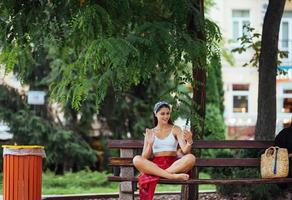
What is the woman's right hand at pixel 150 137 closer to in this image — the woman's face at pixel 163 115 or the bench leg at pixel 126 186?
Answer: the woman's face at pixel 163 115

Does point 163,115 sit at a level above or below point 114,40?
below

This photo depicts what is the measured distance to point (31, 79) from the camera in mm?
23188

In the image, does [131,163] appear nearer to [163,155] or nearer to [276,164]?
[163,155]

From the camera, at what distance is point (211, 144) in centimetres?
1003

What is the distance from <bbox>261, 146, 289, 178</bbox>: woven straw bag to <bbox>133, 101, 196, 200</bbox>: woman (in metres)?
1.14

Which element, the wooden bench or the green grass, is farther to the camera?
the green grass

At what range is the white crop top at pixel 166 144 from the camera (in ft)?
30.0

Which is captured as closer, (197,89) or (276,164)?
(276,164)

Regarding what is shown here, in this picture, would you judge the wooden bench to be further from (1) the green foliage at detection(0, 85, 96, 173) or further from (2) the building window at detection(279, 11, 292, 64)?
(2) the building window at detection(279, 11, 292, 64)

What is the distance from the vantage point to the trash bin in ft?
32.9

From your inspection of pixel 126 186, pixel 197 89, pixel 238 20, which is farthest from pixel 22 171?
pixel 238 20

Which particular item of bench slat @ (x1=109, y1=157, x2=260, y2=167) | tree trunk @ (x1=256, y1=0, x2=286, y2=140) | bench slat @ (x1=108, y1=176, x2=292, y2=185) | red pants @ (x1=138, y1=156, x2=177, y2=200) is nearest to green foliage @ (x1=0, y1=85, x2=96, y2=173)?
tree trunk @ (x1=256, y1=0, x2=286, y2=140)

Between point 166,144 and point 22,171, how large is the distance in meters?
2.21

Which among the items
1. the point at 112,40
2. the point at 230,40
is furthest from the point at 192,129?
the point at 230,40
